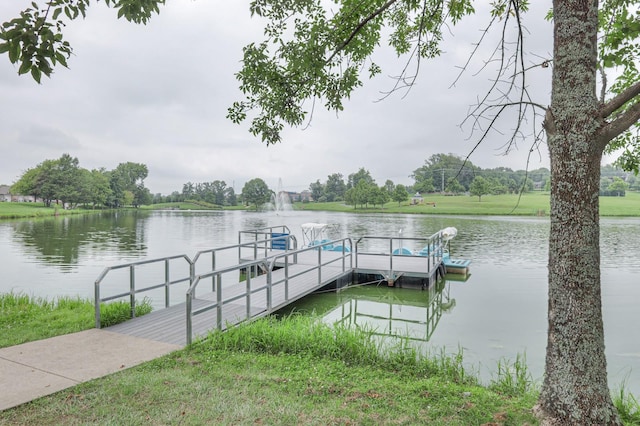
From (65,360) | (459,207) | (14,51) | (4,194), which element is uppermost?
(4,194)

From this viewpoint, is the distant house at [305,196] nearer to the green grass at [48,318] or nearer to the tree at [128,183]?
the tree at [128,183]

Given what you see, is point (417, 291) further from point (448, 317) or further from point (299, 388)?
point (299, 388)

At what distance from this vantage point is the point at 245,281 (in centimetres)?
987

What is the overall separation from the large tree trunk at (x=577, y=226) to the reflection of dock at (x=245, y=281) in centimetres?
417

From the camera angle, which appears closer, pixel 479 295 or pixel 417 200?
pixel 479 295

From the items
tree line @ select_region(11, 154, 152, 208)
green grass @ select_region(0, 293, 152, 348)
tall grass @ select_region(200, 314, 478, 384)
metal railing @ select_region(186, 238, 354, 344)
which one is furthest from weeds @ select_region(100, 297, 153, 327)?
tree line @ select_region(11, 154, 152, 208)

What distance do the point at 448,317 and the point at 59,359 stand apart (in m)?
7.17

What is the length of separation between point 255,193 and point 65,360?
96177mm

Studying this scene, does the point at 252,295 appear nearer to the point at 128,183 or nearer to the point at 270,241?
the point at 270,241

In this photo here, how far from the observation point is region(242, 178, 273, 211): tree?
99.7m

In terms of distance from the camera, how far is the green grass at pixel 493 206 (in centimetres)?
5916

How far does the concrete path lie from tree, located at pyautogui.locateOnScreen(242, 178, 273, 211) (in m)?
94.9

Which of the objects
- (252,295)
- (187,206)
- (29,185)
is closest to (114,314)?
(252,295)

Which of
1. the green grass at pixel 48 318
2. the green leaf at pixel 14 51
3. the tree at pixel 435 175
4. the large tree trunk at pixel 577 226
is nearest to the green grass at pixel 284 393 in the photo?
the large tree trunk at pixel 577 226
